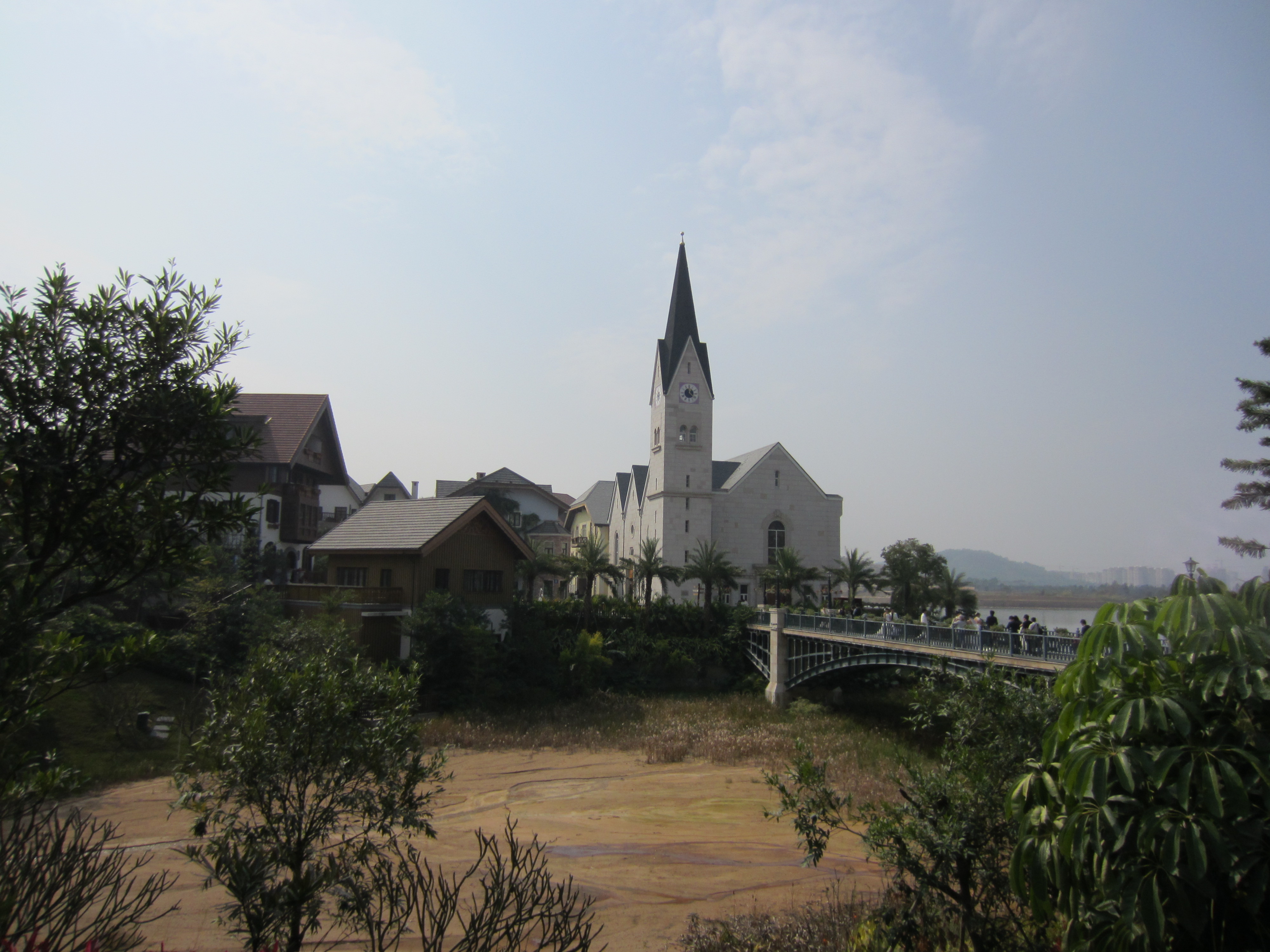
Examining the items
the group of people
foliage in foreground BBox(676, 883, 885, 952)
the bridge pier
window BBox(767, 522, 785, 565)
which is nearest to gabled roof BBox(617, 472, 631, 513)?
window BBox(767, 522, 785, 565)

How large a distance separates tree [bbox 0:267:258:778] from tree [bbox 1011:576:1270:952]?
748cm

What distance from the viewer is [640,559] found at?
4516 centimetres

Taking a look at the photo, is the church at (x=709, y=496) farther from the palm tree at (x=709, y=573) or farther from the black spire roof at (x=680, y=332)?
the palm tree at (x=709, y=573)

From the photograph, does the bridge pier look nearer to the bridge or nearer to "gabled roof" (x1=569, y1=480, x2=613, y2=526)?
the bridge

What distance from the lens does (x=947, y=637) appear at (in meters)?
25.5

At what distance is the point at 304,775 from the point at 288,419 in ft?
142

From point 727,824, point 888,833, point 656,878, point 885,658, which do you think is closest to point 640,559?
point 885,658

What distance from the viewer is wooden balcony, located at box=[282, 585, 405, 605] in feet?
111

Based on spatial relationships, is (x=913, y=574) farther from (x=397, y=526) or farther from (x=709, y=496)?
(x=397, y=526)

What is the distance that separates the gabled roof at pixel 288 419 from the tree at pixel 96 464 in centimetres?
3994

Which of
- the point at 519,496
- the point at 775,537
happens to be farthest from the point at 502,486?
the point at 775,537

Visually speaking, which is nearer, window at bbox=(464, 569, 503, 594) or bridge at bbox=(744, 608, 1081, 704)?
bridge at bbox=(744, 608, 1081, 704)

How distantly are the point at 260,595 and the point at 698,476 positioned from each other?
37.4 meters

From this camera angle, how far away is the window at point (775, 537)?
6284cm
